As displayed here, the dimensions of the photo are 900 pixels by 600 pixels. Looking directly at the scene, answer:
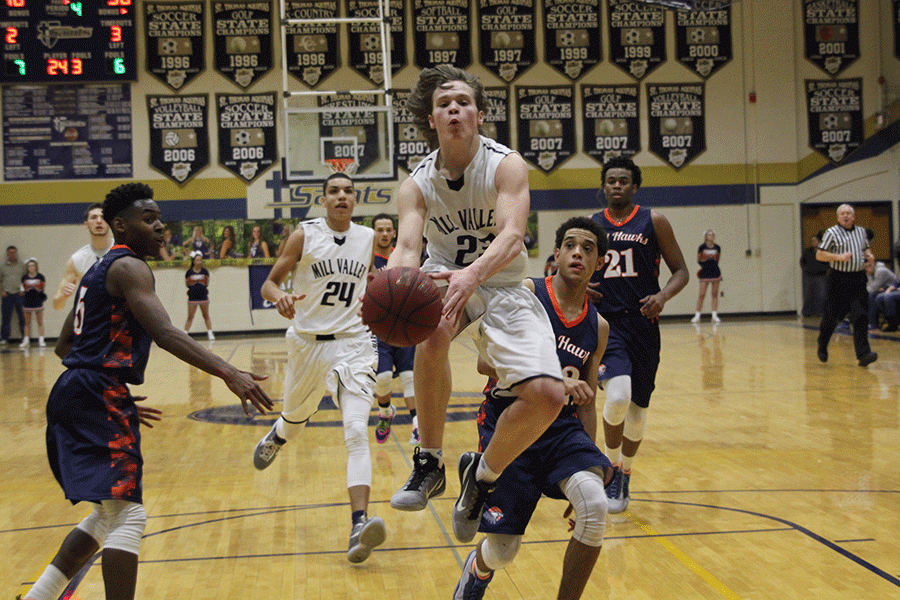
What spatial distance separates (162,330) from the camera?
2945mm

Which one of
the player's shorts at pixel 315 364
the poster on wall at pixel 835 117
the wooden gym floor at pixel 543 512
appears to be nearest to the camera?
the wooden gym floor at pixel 543 512

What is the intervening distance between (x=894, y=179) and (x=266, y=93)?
1452cm

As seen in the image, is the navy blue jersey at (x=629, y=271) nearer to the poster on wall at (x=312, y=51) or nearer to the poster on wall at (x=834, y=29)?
the poster on wall at (x=312, y=51)


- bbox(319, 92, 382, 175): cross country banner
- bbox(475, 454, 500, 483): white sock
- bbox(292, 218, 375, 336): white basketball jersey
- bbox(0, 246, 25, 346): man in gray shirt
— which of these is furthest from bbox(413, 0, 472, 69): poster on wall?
bbox(475, 454, 500, 483): white sock

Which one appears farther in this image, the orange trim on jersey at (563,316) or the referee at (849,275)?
the referee at (849,275)

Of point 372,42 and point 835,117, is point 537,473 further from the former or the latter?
point 835,117

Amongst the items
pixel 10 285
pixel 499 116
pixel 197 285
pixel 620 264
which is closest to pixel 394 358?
pixel 620 264

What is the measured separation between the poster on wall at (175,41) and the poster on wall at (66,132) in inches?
36.8

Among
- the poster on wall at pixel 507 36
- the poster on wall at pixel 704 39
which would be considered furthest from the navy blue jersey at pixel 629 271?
the poster on wall at pixel 704 39

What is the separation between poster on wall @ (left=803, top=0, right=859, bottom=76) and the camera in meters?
18.7

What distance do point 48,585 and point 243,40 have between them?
16.6 metres

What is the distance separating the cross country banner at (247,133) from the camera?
17.9 m

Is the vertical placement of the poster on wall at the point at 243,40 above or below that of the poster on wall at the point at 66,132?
above

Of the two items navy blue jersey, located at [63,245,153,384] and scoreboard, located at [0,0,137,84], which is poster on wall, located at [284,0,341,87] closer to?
scoreboard, located at [0,0,137,84]
